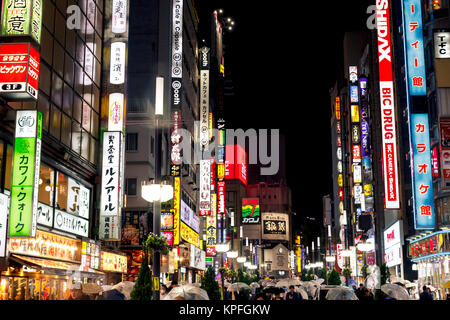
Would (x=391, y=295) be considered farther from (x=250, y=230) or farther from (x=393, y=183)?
(x=250, y=230)

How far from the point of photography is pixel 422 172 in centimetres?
3628

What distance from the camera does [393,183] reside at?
45.2 metres

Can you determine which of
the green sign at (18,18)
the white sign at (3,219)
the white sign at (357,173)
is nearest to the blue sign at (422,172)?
the green sign at (18,18)

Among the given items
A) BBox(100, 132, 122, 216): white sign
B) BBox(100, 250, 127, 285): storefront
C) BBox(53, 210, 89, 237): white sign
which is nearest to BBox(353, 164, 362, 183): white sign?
BBox(100, 250, 127, 285): storefront

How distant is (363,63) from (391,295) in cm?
5988

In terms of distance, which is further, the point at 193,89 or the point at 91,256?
the point at 193,89

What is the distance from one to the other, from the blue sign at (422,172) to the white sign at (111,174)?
1896 centimetres

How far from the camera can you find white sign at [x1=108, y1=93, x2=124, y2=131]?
29.1 m

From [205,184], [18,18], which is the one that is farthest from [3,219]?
[205,184]

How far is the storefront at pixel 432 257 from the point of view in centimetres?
3553

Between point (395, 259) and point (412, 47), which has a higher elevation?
point (412, 47)

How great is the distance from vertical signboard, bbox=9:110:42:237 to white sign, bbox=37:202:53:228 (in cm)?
392

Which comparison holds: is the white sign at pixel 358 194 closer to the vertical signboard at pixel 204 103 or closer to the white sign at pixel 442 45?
the vertical signboard at pixel 204 103

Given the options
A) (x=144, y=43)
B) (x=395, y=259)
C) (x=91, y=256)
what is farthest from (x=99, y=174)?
(x=395, y=259)
